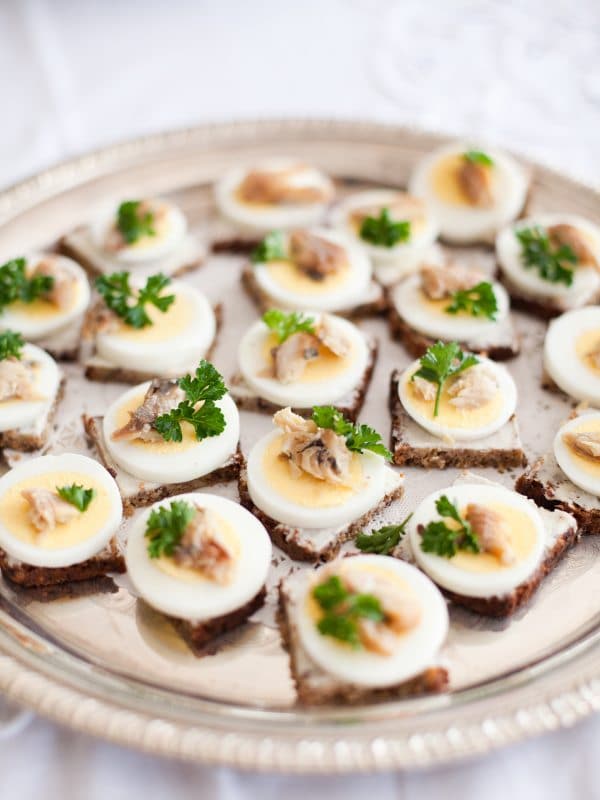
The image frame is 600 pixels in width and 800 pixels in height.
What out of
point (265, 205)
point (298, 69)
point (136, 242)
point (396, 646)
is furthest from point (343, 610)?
point (298, 69)

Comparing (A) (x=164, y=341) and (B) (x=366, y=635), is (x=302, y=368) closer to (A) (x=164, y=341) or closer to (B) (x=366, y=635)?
(A) (x=164, y=341)

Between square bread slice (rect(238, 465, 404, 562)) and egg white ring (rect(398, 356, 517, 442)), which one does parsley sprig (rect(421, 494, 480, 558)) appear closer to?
square bread slice (rect(238, 465, 404, 562))

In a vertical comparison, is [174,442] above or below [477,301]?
below

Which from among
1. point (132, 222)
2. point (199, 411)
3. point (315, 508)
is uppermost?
point (132, 222)

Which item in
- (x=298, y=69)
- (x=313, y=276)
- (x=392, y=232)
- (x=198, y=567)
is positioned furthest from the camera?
(x=298, y=69)

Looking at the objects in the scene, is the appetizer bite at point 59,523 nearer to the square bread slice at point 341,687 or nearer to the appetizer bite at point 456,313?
the square bread slice at point 341,687
